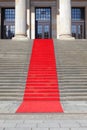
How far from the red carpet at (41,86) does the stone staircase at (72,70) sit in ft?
1.01

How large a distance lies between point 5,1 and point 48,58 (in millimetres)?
15746

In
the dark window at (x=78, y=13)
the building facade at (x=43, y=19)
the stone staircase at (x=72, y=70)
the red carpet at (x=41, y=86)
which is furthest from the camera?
the dark window at (x=78, y=13)

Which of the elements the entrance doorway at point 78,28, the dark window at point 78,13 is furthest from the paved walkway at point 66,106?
the dark window at point 78,13

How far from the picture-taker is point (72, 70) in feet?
44.4

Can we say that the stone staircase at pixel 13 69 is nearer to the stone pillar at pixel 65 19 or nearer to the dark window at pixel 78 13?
the stone pillar at pixel 65 19

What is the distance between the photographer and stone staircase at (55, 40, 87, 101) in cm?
1125

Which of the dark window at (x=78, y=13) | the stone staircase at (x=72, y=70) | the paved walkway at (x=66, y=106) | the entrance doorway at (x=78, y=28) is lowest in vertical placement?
the paved walkway at (x=66, y=106)

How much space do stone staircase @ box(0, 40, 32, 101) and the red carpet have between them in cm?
30

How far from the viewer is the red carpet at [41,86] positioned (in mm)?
9391

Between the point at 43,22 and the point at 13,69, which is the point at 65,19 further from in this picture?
the point at 13,69

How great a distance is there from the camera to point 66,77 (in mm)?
12656
